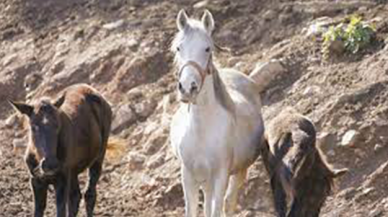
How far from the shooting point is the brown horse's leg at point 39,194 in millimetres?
11141

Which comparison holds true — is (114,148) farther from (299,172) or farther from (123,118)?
(299,172)

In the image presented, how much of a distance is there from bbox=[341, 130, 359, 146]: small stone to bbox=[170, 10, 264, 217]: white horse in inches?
58.9

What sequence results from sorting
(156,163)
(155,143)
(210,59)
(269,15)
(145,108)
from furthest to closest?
(269,15)
(145,108)
(155,143)
(156,163)
(210,59)

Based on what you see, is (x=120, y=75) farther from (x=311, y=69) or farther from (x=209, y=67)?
(x=209, y=67)

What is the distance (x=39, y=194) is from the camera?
36.8ft

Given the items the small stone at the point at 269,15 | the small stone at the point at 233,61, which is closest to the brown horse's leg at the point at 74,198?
the small stone at the point at 233,61

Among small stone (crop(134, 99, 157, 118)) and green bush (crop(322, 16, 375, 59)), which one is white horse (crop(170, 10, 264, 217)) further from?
small stone (crop(134, 99, 157, 118))

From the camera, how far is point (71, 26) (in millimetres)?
16938

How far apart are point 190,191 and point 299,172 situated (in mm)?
1202

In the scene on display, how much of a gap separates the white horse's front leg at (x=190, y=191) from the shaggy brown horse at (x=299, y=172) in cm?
75

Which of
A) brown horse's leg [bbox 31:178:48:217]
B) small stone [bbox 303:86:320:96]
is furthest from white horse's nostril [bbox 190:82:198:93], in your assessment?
small stone [bbox 303:86:320:96]

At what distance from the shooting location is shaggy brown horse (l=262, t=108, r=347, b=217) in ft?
32.4

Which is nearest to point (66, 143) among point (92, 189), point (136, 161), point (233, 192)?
point (92, 189)

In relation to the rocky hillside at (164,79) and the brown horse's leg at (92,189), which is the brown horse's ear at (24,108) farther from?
the rocky hillside at (164,79)
